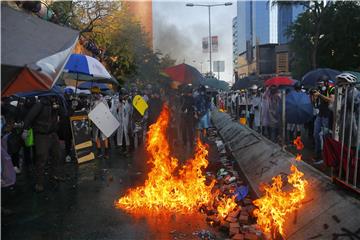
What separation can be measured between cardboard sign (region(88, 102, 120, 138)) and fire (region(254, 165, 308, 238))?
238 inches

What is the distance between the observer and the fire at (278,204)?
16.6 ft

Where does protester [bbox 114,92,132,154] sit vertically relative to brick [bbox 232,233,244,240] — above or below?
above

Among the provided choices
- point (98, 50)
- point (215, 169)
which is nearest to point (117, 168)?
point (215, 169)

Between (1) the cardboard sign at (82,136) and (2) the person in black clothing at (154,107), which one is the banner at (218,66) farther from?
(1) the cardboard sign at (82,136)

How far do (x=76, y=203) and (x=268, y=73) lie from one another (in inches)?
2465

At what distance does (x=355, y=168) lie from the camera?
4.94m

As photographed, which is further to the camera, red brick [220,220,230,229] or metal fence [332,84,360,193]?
red brick [220,220,230,229]

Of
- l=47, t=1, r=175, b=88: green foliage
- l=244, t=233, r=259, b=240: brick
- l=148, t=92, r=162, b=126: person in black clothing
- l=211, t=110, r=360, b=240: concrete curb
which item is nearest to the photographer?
l=211, t=110, r=360, b=240: concrete curb

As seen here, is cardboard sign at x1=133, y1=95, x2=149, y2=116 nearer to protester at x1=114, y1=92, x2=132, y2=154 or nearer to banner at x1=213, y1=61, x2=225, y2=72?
protester at x1=114, y1=92, x2=132, y2=154

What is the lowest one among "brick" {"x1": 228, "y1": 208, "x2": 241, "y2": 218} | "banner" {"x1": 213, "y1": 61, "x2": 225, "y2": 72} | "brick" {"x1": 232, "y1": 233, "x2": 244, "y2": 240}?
"brick" {"x1": 232, "y1": 233, "x2": 244, "y2": 240}

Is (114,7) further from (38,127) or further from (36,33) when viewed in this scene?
(36,33)

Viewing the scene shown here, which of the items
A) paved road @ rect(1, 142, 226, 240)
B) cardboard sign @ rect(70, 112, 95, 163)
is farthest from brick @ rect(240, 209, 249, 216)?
cardboard sign @ rect(70, 112, 95, 163)

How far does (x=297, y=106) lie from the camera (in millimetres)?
9672

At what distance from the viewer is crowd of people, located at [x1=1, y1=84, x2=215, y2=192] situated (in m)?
7.51
